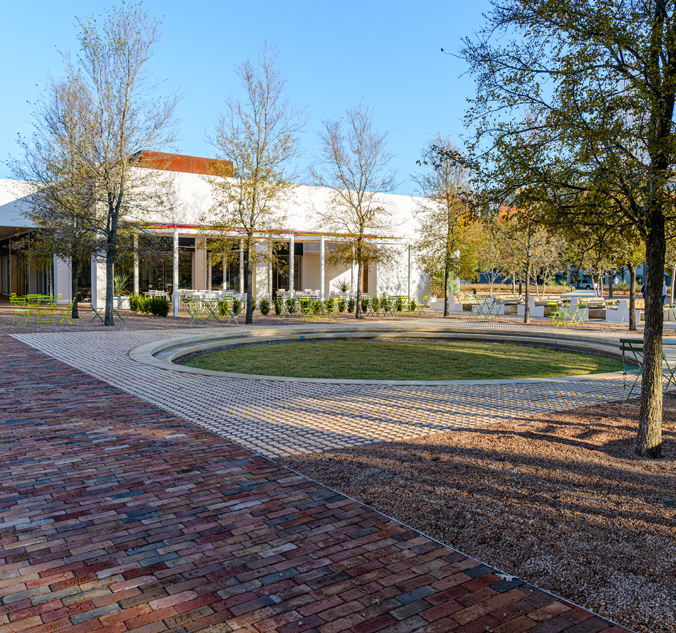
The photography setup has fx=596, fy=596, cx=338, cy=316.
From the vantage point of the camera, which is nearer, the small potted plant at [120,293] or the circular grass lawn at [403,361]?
the circular grass lawn at [403,361]

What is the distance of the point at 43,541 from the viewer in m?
3.43

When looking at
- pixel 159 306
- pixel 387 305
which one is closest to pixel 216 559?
pixel 159 306

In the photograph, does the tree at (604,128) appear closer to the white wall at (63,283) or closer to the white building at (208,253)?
the white building at (208,253)

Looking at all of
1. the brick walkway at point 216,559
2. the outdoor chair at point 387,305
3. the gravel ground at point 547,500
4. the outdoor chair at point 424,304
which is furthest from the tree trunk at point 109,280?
the gravel ground at point 547,500

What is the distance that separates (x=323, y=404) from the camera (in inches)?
291

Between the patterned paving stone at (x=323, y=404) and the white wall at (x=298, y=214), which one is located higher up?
the white wall at (x=298, y=214)

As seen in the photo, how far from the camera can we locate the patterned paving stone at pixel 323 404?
19.5 ft

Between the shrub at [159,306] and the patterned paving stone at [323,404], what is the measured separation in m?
11.9

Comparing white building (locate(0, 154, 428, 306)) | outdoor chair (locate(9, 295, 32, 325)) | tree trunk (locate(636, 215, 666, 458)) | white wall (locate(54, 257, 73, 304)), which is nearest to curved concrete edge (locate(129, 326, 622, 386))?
tree trunk (locate(636, 215, 666, 458))

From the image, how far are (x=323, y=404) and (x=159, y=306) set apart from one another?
53.0 feet

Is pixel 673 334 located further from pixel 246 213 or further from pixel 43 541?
pixel 43 541

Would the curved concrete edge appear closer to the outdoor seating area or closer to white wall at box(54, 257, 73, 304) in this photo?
the outdoor seating area

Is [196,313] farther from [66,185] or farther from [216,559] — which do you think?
[216,559]

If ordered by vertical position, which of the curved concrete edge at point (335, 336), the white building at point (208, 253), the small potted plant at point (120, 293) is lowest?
the curved concrete edge at point (335, 336)
